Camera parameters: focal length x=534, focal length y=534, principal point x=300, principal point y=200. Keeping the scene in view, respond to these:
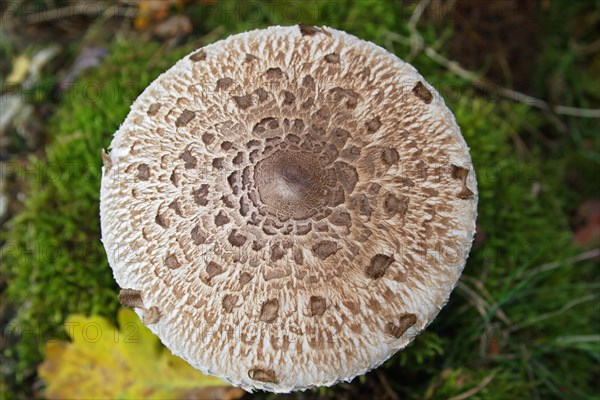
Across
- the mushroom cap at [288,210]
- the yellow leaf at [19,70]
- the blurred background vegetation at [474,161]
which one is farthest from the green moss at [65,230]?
the mushroom cap at [288,210]

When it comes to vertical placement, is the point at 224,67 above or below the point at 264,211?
above

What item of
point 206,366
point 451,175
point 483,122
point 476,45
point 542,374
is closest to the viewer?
point 206,366

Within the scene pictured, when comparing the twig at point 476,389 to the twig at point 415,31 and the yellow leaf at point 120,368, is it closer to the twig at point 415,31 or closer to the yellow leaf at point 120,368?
the yellow leaf at point 120,368

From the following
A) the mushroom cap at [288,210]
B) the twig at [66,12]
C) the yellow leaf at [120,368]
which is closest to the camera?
the mushroom cap at [288,210]

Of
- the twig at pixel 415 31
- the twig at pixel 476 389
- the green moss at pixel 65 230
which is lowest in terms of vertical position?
the twig at pixel 476 389

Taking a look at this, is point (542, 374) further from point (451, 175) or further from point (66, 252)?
point (66, 252)

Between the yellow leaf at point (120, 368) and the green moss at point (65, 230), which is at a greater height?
the green moss at point (65, 230)

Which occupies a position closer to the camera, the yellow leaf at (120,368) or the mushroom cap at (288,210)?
Answer: the mushroom cap at (288,210)

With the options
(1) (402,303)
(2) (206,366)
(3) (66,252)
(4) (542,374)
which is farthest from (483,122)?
(3) (66,252)
